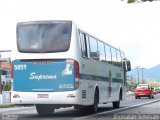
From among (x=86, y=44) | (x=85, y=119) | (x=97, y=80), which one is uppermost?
(x=86, y=44)

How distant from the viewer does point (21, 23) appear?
19.6 m

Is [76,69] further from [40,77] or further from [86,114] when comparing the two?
[86,114]

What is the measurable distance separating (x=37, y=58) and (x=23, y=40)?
0.93 metres

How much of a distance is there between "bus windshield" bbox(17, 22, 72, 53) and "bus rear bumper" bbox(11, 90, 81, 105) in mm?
1606

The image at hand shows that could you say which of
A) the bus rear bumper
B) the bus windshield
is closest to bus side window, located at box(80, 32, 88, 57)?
the bus windshield

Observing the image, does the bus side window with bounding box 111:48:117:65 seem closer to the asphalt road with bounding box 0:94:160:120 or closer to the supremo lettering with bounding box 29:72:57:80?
the asphalt road with bounding box 0:94:160:120

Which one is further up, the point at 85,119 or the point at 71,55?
the point at 71,55

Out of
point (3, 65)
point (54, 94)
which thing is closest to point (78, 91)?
point (54, 94)

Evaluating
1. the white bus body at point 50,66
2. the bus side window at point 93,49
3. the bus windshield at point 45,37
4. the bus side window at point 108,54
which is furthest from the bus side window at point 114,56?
the bus windshield at point 45,37

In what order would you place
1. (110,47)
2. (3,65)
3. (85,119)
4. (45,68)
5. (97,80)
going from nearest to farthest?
(85,119) → (45,68) → (97,80) → (110,47) → (3,65)

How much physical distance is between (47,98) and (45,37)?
230 cm

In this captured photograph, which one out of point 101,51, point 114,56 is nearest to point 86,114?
point 101,51

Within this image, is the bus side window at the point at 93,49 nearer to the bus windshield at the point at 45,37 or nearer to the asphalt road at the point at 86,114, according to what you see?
the bus windshield at the point at 45,37

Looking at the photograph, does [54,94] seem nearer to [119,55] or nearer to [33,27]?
[33,27]
